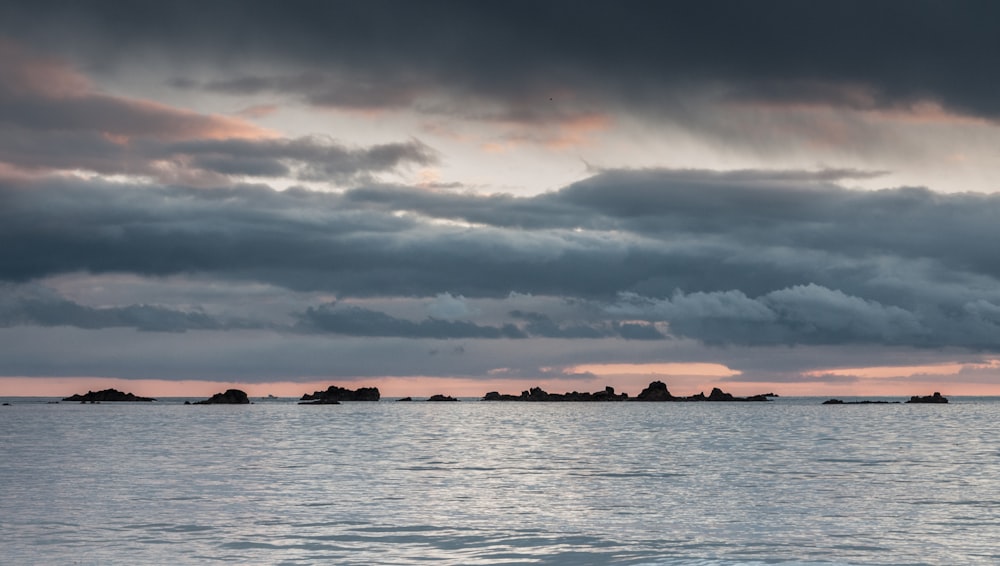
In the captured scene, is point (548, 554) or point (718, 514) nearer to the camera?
point (548, 554)

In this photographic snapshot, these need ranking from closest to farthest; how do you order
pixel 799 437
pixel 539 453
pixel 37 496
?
pixel 37 496 < pixel 539 453 < pixel 799 437

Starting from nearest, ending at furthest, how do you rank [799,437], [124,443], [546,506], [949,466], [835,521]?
[835,521]
[546,506]
[949,466]
[124,443]
[799,437]

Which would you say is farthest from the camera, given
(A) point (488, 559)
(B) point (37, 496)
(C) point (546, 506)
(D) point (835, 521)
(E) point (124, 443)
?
(E) point (124, 443)

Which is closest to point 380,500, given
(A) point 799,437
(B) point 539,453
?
(B) point 539,453

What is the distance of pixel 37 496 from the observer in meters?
48.8

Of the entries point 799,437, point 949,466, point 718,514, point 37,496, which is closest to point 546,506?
point 718,514

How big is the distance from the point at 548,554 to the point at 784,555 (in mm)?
7670

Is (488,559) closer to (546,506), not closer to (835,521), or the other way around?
(546,506)

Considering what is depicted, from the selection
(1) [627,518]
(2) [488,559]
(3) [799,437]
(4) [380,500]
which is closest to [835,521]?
(1) [627,518]

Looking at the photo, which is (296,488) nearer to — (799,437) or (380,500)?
(380,500)

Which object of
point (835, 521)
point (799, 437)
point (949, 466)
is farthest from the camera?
point (799, 437)

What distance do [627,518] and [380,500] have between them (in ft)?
41.7

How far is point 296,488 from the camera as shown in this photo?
53.1m

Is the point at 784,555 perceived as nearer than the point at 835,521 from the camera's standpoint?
Yes
